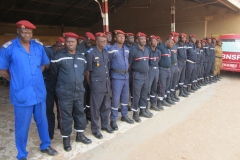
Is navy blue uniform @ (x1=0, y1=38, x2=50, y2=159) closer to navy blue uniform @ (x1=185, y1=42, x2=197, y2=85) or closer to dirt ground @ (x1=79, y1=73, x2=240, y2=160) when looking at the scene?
dirt ground @ (x1=79, y1=73, x2=240, y2=160)

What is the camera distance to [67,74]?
2.97 meters

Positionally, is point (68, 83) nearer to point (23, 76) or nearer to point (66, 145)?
point (23, 76)

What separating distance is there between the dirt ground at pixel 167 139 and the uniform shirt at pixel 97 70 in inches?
37.0

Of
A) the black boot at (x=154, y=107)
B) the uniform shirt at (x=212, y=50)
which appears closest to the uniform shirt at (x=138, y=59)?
the black boot at (x=154, y=107)

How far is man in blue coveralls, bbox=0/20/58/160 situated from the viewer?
2566mm

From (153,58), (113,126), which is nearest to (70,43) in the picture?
(113,126)

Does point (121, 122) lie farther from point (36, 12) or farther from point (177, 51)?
point (36, 12)

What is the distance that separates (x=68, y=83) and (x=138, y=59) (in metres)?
1.75

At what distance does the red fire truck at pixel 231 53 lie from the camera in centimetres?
884

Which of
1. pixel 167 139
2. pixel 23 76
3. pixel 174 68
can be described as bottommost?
pixel 167 139

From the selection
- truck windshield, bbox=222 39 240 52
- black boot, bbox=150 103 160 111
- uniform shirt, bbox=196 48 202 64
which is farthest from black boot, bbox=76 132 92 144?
truck windshield, bbox=222 39 240 52

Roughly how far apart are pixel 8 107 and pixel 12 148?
2.75 metres

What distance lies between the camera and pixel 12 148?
3285 millimetres

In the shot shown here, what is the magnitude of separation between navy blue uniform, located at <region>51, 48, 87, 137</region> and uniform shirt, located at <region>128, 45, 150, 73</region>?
139 cm
